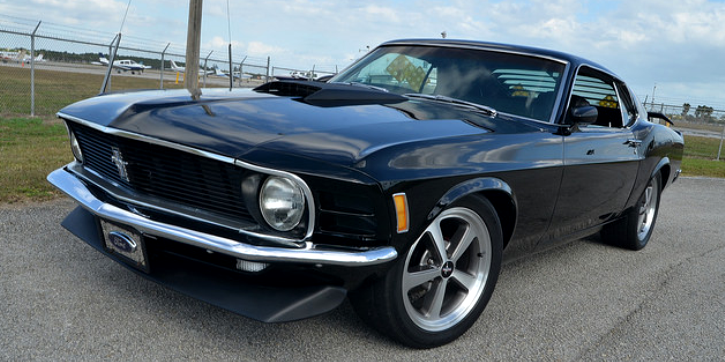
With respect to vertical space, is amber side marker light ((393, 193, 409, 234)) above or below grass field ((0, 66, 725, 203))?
above

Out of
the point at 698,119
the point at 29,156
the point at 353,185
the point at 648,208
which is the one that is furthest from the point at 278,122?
the point at 698,119

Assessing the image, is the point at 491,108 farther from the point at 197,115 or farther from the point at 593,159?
the point at 197,115

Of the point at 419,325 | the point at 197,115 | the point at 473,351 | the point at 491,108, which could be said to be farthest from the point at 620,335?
the point at 197,115

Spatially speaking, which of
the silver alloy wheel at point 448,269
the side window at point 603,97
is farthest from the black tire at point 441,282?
the side window at point 603,97

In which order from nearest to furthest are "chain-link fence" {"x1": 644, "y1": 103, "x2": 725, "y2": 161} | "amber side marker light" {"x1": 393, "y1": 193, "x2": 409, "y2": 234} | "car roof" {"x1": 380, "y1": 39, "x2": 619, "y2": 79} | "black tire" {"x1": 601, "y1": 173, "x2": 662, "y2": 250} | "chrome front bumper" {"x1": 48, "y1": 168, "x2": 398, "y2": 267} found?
1. "chrome front bumper" {"x1": 48, "y1": 168, "x2": 398, "y2": 267}
2. "amber side marker light" {"x1": 393, "y1": 193, "x2": 409, "y2": 234}
3. "car roof" {"x1": 380, "y1": 39, "x2": 619, "y2": 79}
4. "black tire" {"x1": 601, "y1": 173, "x2": 662, "y2": 250}
5. "chain-link fence" {"x1": 644, "y1": 103, "x2": 725, "y2": 161}

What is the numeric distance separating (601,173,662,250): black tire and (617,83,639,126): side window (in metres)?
0.57

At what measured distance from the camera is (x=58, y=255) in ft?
11.4

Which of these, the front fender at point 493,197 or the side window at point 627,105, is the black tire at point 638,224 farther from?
the front fender at point 493,197

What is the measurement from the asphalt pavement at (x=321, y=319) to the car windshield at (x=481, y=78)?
111 cm

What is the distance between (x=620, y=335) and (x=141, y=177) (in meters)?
2.43

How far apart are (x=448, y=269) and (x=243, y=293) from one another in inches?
38.4

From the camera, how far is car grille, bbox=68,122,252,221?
2.33 metres

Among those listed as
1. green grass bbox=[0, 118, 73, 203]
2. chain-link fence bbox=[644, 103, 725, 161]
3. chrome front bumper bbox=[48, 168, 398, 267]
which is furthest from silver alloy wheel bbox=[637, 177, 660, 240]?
chain-link fence bbox=[644, 103, 725, 161]

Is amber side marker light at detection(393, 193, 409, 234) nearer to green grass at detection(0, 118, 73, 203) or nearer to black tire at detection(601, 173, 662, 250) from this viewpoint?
black tire at detection(601, 173, 662, 250)
